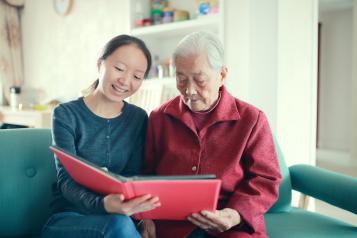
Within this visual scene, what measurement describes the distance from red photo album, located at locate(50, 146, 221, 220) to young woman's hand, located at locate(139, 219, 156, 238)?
0.65 feet

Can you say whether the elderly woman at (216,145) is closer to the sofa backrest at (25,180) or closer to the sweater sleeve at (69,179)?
the sweater sleeve at (69,179)

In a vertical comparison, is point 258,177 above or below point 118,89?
below

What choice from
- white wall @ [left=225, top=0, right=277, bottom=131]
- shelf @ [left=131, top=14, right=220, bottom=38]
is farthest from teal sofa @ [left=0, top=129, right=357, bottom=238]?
shelf @ [left=131, top=14, right=220, bottom=38]

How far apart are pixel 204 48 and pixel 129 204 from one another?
0.52 metres

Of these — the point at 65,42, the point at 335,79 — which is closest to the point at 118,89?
the point at 65,42

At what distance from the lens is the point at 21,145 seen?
1327mm

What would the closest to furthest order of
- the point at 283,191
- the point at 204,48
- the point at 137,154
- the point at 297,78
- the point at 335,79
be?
the point at 204,48
the point at 137,154
the point at 283,191
the point at 297,78
the point at 335,79

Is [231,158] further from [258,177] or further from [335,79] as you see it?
[335,79]

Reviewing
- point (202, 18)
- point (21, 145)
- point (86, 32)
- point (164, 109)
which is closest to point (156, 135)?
point (164, 109)

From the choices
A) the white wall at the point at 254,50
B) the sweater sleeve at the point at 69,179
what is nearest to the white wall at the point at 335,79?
the white wall at the point at 254,50

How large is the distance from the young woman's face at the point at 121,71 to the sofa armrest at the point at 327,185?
2.64 feet

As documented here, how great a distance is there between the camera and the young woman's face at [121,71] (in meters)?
1.18

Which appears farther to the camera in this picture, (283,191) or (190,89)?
(283,191)

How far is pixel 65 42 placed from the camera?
4074 millimetres
